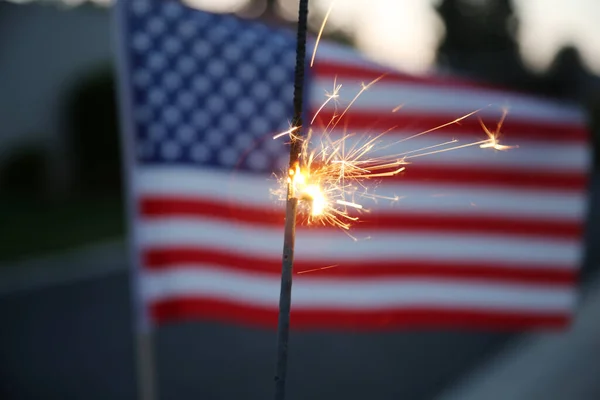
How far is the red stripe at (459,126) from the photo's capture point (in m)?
3.26

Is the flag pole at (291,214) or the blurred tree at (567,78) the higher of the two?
the blurred tree at (567,78)

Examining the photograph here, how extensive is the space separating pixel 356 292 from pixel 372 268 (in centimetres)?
19

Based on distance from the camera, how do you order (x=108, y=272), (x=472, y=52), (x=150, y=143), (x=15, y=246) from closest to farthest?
(x=150, y=143)
(x=108, y=272)
(x=15, y=246)
(x=472, y=52)

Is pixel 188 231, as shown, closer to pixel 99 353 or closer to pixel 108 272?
pixel 99 353

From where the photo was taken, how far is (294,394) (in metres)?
5.39

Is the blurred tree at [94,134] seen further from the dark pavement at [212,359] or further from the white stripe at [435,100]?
the white stripe at [435,100]

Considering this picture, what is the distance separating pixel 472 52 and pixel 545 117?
25.9 metres

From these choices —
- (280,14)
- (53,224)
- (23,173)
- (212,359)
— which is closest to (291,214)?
(212,359)

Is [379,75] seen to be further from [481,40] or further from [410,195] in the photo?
[481,40]

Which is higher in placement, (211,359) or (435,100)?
(435,100)

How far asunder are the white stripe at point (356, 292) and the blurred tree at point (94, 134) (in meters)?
13.5

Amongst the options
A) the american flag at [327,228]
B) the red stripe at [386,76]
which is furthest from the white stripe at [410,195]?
the red stripe at [386,76]

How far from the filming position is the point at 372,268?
352cm

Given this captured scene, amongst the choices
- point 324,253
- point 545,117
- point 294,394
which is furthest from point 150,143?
point 294,394
